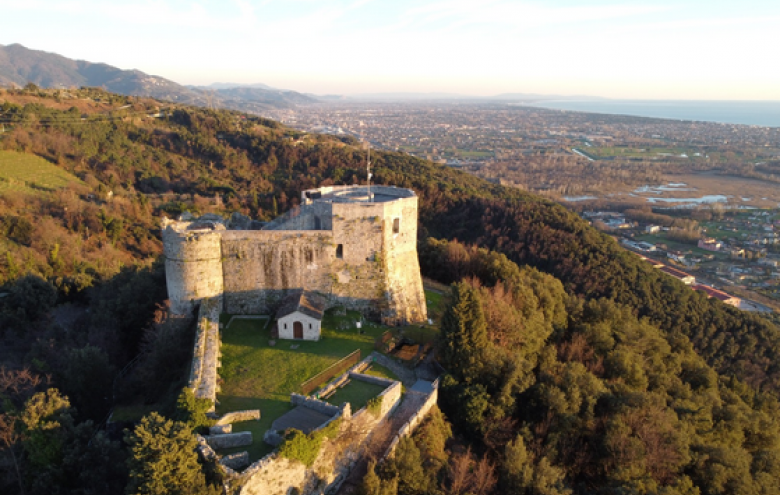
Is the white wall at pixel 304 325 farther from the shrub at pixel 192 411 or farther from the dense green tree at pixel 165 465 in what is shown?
the dense green tree at pixel 165 465

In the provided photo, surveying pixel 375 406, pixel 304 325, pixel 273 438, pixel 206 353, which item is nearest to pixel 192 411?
pixel 273 438

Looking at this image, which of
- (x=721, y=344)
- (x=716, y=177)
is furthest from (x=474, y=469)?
(x=716, y=177)

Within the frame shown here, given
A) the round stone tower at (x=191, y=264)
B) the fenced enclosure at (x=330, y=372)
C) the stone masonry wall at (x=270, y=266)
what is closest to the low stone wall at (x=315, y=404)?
the fenced enclosure at (x=330, y=372)

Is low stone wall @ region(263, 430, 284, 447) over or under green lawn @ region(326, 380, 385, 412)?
over

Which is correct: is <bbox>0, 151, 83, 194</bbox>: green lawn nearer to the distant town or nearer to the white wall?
the white wall

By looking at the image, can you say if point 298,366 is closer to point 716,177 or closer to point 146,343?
point 146,343

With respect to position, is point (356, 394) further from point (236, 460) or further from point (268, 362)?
point (236, 460)

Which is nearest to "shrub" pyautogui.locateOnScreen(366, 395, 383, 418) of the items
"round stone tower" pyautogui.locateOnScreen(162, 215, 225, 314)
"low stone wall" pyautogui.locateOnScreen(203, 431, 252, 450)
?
"low stone wall" pyautogui.locateOnScreen(203, 431, 252, 450)
